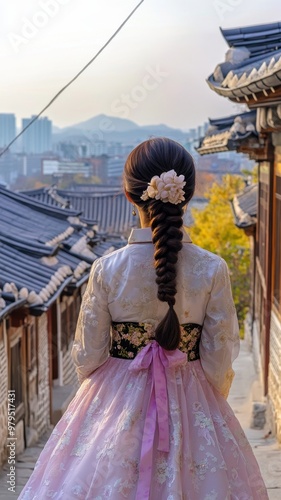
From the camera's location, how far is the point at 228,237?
26.0 metres

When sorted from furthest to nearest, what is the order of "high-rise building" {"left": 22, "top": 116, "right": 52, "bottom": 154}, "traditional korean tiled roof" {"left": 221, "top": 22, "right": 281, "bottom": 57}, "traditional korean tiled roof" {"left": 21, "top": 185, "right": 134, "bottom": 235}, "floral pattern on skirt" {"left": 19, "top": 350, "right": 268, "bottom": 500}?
"high-rise building" {"left": 22, "top": 116, "right": 52, "bottom": 154}
"traditional korean tiled roof" {"left": 21, "top": 185, "right": 134, "bottom": 235}
"traditional korean tiled roof" {"left": 221, "top": 22, "right": 281, "bottom": 57}
"floral pattern on skirt" {"left": 19, "top": 350, "right": 268, "bottom": 500}

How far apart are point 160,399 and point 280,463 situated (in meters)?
4.63

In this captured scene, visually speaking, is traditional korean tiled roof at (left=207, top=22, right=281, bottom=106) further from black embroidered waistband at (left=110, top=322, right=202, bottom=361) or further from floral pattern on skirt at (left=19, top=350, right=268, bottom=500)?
floral pattern on skirt at (left=19, top=350, right=268, bottom=500)

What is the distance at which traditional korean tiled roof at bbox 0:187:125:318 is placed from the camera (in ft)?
28.9

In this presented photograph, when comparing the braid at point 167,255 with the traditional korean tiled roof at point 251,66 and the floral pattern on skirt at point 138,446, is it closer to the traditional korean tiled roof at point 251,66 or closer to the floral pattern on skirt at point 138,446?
the floral pattern on skirt at point 138,446

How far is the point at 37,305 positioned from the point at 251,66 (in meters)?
3.43

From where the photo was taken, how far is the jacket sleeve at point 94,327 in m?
3.58

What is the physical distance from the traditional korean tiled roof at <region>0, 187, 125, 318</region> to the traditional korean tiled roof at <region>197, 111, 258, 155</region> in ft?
9.31

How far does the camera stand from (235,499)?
3.49 metres

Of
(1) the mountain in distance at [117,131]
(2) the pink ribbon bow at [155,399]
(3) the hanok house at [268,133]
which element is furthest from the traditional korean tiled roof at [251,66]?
(1) the mountain in distance at [117,131]

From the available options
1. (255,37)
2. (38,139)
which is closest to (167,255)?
(255,37)

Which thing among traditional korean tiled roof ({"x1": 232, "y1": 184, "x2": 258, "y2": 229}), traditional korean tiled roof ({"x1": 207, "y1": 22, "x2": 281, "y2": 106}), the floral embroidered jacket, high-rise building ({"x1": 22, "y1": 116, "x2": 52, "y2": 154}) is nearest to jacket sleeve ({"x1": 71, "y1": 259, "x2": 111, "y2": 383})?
the floral embroidered jacket

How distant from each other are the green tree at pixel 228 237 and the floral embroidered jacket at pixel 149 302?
2021cm

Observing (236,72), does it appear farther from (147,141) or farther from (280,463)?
(147,141)
